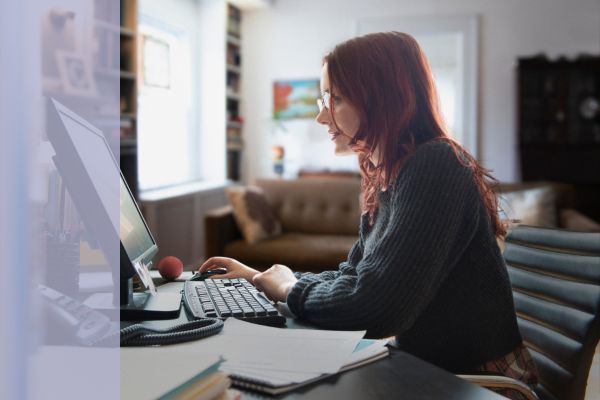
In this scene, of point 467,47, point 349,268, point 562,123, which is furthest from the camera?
point 467,47

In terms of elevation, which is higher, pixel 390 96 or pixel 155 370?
pixel 390 96

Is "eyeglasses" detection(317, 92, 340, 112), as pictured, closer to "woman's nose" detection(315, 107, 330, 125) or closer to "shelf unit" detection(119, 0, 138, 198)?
"woman's nose" detection(315, 107, 330, 125)

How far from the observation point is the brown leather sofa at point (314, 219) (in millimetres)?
3184

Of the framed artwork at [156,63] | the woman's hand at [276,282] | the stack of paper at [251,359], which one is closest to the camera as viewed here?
the stack of paper at [251,359]

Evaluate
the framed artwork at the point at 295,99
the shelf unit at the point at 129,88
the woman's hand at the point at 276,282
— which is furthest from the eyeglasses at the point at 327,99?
the framed artwork at the point at 295,99

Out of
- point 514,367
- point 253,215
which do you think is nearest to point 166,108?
point 253,215

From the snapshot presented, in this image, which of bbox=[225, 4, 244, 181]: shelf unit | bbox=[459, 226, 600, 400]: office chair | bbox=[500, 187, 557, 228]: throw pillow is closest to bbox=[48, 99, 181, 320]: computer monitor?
bbox=[459, 226, 600, 400]: office chair

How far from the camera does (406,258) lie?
79 cm

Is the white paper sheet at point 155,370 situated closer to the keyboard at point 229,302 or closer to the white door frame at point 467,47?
the keyboard at point 229,302

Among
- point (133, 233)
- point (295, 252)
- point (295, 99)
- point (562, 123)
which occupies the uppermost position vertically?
point (295, 99)

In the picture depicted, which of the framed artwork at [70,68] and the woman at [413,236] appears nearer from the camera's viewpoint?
the framed artwork at [70,68]

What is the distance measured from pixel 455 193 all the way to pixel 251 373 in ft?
1.24

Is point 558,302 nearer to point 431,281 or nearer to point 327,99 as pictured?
point 431,281

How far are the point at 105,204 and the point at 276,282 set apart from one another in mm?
336
